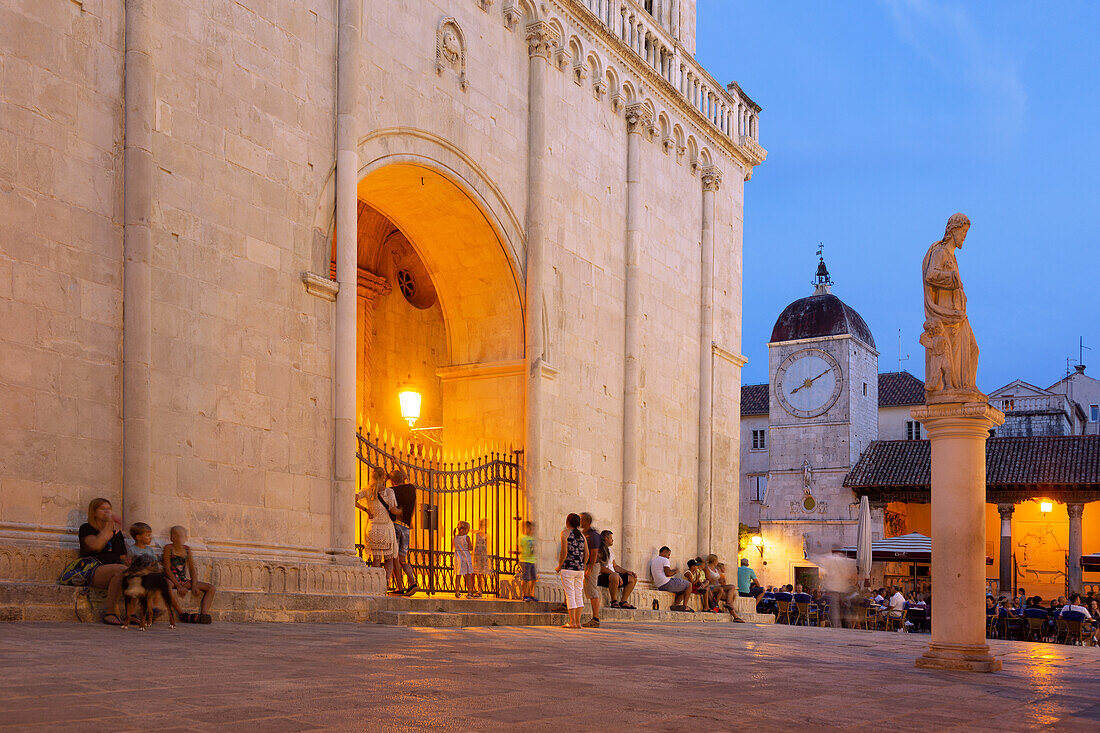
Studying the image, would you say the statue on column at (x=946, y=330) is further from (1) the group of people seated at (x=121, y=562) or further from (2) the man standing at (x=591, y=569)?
(1) the group of people seated at (x=121, y=562)

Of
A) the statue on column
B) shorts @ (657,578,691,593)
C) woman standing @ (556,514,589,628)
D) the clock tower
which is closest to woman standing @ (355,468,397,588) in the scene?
woman standing @ (556,514,589,628)

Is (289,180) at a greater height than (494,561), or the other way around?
(289,180)

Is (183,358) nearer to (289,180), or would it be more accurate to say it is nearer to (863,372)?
(289,180)

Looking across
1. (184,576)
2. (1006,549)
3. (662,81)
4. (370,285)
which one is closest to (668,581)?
(370,285)

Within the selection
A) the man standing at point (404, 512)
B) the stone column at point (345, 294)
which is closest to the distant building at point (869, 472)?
the man standing at point (404, 512)

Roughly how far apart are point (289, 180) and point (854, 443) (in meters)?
40.9

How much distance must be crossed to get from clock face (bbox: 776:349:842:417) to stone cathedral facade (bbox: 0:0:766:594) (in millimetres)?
30124

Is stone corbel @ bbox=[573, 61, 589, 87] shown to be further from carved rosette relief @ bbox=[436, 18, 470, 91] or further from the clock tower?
the clock tower

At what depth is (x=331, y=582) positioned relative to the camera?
12.1 m

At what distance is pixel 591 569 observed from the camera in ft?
47.5

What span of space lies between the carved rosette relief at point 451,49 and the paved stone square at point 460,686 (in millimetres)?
8174

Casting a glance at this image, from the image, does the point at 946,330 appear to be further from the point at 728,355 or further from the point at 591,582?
the point at 728,355

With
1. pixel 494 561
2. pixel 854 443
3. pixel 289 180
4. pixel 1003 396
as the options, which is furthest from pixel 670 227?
pixel 1003 396

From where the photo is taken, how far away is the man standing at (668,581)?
61.0ft
